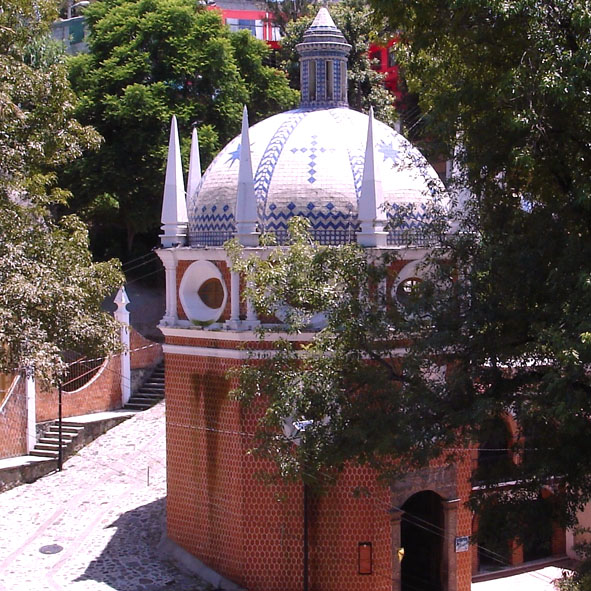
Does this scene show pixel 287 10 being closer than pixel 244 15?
Yes

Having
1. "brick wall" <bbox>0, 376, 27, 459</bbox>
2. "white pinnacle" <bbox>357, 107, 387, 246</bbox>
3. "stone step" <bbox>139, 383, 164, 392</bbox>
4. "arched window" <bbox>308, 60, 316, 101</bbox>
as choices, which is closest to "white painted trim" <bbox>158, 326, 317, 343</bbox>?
"white pinnacle" <bbox>357, 107, 387, 246</bbox>

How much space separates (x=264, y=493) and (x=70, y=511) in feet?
17.1

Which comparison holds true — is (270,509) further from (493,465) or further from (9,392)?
(9,392)

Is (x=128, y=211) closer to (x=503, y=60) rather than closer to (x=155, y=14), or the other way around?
(x=155, y=14)

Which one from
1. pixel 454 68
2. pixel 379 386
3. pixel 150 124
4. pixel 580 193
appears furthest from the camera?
pixel 150 124

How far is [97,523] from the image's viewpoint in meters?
16.4

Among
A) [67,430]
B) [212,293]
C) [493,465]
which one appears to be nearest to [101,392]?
[67,430]

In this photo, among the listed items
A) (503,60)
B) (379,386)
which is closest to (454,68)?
(503,60)

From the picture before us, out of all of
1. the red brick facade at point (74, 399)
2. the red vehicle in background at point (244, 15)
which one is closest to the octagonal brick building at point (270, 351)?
the red brick facade at point (74, 399)

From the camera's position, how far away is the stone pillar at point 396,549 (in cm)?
1357

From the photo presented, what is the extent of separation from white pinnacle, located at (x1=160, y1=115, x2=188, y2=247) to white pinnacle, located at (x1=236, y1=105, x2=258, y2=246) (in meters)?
1.66

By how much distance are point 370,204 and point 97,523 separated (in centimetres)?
776

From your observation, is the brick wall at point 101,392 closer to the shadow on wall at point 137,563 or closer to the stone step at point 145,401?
the stone step at point 145,401

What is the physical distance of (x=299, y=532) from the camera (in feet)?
44.0
